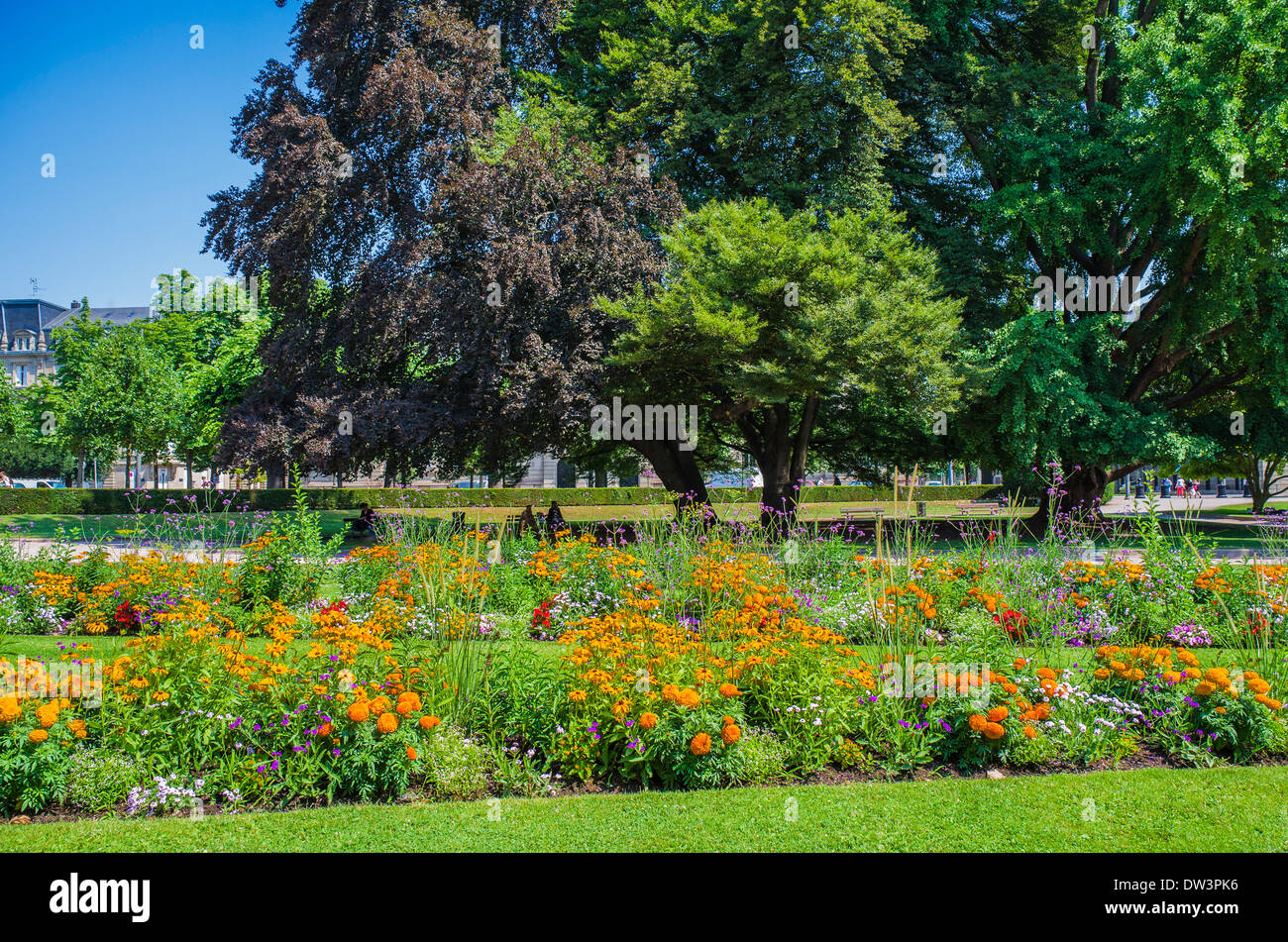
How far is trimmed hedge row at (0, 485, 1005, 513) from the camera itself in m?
27.4

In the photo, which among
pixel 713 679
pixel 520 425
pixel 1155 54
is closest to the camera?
pixel 713 679

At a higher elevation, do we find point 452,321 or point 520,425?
Result: point 452,321

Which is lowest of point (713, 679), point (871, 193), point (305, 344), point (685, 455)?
point (713, 679)

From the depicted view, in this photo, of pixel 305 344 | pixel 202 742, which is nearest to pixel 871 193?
pixel 305 344

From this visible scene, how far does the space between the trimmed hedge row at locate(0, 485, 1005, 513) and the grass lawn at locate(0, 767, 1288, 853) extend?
1897 centimetres

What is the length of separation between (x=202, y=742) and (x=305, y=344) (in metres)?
14.9

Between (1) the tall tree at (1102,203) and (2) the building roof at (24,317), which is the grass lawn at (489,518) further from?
(2) the building roof at (24,317)

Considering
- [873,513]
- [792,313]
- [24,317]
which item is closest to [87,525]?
[792,313]

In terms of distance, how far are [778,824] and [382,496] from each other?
30507 mm

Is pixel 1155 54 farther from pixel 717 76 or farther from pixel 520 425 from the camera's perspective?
pixel 520 425

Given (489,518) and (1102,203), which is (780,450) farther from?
(1102,203)

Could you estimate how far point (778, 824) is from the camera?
378cm

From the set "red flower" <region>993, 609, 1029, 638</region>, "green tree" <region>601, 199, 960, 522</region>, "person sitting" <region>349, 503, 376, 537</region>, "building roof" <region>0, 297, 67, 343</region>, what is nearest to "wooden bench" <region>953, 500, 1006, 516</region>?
"green tree" <region>601, 199, 960, 522</region>
